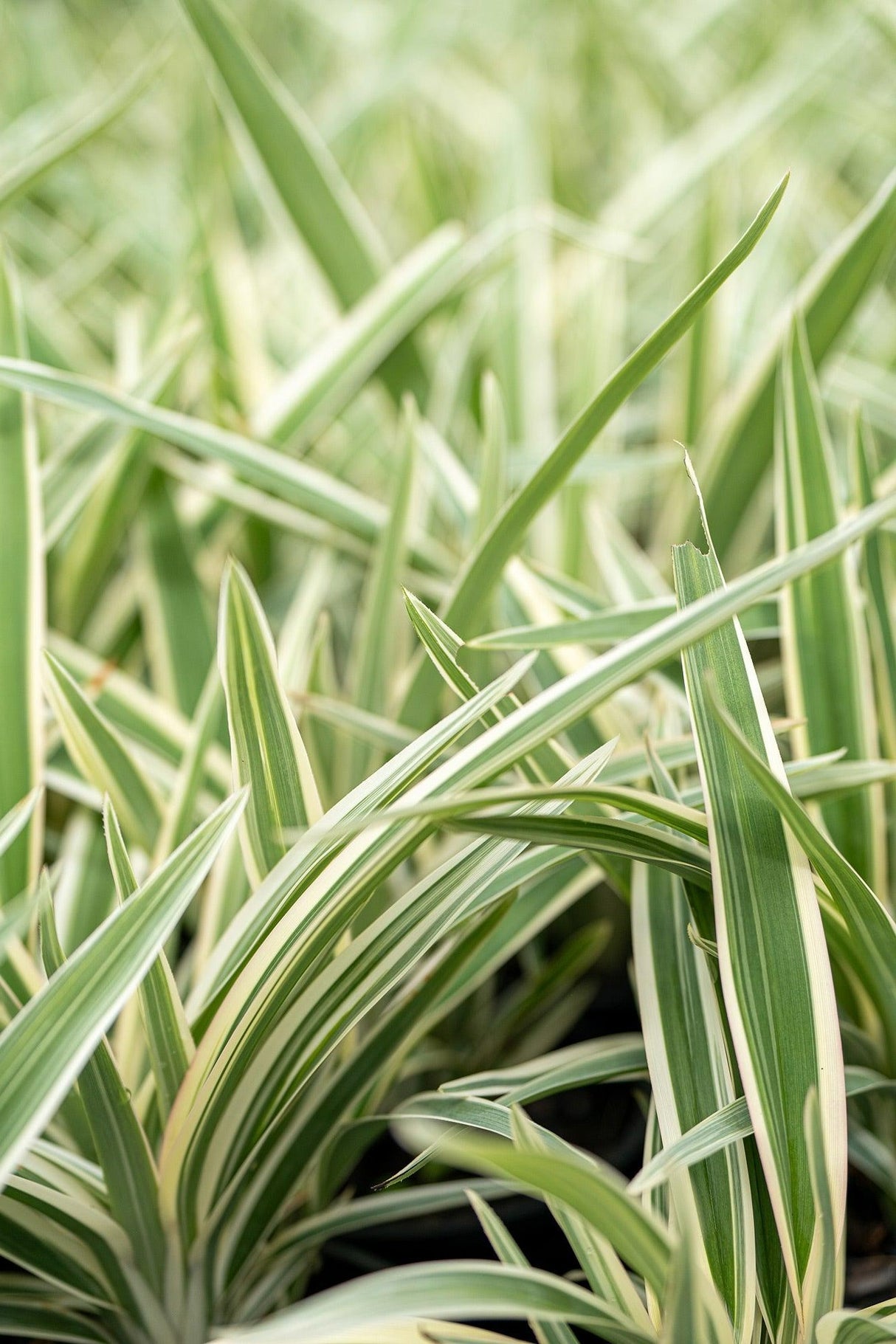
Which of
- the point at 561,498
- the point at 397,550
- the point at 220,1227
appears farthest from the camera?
the point at 561,498

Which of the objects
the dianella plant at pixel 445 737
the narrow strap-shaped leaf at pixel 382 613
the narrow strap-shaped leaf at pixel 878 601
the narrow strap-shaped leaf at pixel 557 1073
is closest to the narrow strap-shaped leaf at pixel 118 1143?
the dianella plant at pixel 445 737

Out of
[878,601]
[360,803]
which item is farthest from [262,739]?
[878,601]

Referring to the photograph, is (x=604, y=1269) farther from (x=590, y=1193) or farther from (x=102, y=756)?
(x=102, y=756)

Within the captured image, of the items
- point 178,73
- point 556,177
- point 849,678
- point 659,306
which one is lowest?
point 849,678

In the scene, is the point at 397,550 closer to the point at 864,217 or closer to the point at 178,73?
the point at 864,217

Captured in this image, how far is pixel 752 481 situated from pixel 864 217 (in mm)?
149

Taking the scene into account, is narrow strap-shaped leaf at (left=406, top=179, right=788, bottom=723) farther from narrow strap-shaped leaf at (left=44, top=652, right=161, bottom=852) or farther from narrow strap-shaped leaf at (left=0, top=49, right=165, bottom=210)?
narrow strap-shaped leaf at (left=0, top=49, right=165, bottom=210)

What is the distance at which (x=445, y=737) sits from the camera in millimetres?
320

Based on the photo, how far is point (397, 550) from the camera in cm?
52

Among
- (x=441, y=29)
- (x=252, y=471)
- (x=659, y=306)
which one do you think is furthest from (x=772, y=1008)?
(x=441, y=29)

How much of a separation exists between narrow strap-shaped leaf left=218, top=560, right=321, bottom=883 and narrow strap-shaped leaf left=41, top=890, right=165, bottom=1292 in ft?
0.25

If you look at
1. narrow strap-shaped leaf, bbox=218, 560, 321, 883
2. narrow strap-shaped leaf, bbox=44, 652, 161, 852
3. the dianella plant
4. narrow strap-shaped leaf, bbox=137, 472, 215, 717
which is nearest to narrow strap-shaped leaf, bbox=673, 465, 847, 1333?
the dianella plant

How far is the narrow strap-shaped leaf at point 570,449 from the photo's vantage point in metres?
0.33

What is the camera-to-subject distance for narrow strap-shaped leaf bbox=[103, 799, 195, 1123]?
33 centimetres
